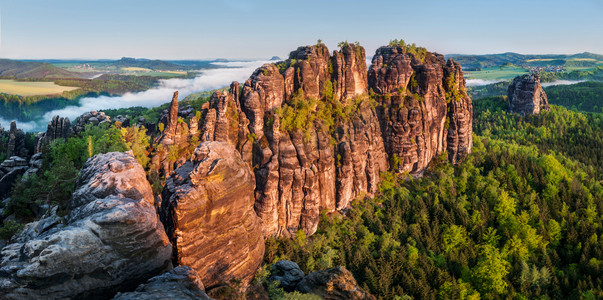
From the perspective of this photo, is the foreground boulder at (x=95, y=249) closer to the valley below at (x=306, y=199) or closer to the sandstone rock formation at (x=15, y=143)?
the valley below at (x=306, y=199)

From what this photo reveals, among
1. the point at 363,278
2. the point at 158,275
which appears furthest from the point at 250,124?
the point at 158,275

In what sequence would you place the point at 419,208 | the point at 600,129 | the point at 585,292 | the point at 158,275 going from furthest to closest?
the point at 600,129 < the point at 419,208 < the point at 585,292 < the point at 158,275

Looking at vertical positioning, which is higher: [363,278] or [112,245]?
[112,245]

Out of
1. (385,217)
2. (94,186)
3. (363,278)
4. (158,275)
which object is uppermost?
(94,186)

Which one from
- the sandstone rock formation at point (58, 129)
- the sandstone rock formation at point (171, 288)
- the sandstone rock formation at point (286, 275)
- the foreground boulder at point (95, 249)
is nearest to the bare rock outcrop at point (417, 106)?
the sandstone rock formation at point (286, 275)

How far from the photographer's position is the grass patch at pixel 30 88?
149625 millimetres

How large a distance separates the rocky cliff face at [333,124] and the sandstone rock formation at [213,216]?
1993 centimetres

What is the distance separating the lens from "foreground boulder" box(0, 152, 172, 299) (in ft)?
46.5

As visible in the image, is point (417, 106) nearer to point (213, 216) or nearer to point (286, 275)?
point (286, 275)

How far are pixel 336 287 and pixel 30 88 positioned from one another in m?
202

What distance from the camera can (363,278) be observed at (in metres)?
42.9

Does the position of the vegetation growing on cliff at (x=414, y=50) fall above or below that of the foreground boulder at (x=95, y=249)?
above

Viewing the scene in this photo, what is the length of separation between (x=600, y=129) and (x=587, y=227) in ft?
245

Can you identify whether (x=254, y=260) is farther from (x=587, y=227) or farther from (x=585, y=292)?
(x=587, y=227)
